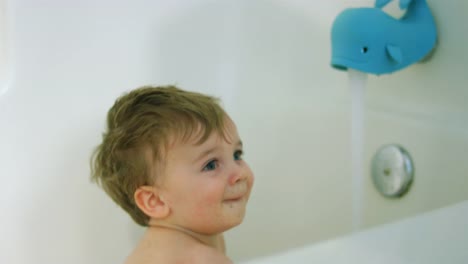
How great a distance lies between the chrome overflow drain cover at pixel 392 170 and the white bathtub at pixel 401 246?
286 mm

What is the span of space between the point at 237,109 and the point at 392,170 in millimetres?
442

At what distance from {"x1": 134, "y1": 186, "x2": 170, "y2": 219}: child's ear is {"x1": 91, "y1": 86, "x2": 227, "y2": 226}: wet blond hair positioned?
10 millimetres

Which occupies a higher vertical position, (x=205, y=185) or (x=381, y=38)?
(x=381, y=38)

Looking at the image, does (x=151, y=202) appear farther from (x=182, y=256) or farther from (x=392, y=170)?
(x=392, y=170)

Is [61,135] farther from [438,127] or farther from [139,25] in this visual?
A: [438,127]

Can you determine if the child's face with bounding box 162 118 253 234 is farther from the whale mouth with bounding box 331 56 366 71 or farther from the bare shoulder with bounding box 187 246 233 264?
the whale mouth with bounding box 331 56 366 71

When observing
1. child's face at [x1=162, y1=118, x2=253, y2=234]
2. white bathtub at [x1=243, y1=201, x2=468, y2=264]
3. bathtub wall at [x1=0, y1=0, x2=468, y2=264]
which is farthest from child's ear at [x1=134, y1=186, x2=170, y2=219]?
bathtub wall at [x1=0, y1=0, x2=468, y2=264]

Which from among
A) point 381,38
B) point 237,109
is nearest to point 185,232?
point 381,38

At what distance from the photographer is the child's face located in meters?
0.71

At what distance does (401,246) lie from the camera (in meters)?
0.64

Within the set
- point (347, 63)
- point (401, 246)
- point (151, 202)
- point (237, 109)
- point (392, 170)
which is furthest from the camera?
point (237, 109)

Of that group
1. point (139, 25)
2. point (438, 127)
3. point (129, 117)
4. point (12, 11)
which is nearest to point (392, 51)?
point (438, 127)

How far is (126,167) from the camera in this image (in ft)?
2.42

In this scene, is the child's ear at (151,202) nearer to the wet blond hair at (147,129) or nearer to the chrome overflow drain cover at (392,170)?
the wet blond hair at (147,129)
